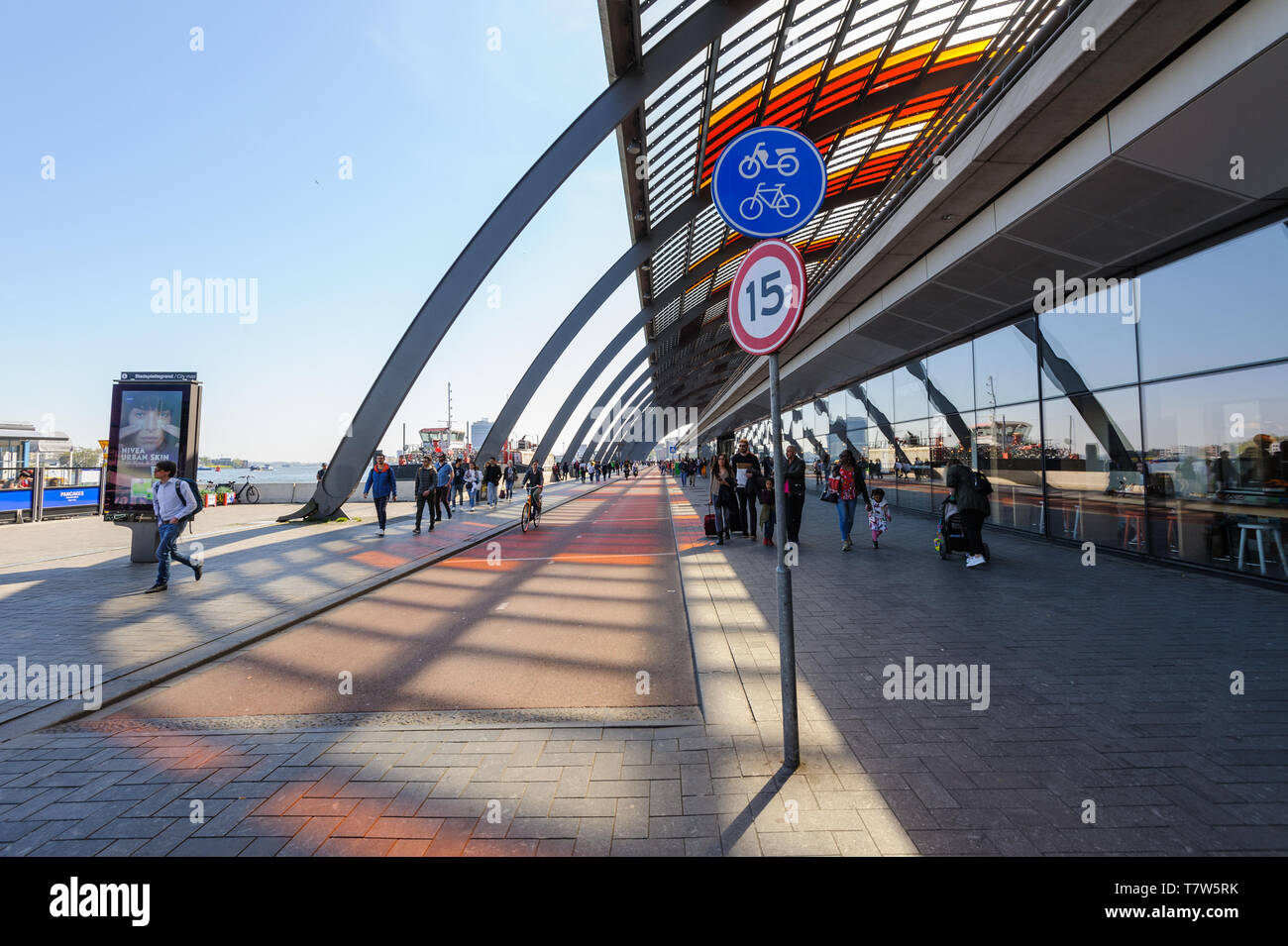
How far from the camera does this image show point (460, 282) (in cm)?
1470

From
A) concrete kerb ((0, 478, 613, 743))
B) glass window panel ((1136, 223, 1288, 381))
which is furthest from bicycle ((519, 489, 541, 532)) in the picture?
glass window panel ((1136, 223, 1288, 381))

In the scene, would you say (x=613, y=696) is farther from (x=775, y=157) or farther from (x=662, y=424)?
(x=662, y=424)

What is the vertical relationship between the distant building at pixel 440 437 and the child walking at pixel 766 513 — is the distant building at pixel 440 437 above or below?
above

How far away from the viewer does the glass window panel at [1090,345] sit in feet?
28.6

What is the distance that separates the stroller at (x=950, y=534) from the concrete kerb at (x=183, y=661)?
8339 millimetres

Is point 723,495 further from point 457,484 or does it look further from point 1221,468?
point 457,484

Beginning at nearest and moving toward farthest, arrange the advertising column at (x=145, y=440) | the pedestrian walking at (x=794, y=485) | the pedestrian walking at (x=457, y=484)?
the advertising column at (x=145, y=440), the pedestrian walking at (x=794, y=485), the pedestrian walking at (x=457, y=484)

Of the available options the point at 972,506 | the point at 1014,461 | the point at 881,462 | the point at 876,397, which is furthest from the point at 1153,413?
the point at 876,397

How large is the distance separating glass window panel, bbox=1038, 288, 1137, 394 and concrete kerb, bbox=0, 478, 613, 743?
11.4 metres

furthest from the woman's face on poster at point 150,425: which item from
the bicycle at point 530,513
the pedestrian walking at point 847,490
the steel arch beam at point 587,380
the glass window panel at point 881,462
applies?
the steel arch beam at point 587,380

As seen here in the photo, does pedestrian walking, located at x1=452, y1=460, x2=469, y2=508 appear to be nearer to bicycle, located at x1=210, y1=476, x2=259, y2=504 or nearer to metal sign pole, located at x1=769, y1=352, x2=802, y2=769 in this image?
bicycle, located at x1=210, y1=476, x2=259, y2=504

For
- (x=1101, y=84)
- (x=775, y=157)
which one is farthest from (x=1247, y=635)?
(x=775, y=157)

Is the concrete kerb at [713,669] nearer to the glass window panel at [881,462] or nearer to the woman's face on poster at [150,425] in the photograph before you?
the woman's face on poster at [150,425]
